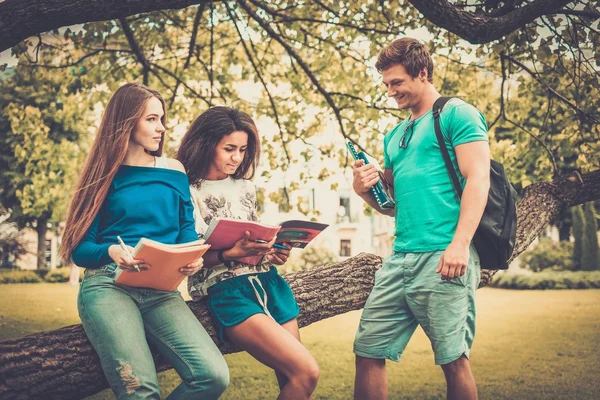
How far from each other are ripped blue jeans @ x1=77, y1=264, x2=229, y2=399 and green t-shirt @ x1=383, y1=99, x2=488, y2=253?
3.63 feet

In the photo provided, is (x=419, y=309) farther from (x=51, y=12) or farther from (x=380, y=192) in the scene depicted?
(x=51, y=12)

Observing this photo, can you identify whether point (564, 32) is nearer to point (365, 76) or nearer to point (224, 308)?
point (365, 76)

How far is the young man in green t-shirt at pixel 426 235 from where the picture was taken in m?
2.87

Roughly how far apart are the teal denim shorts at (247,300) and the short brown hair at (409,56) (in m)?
1.31

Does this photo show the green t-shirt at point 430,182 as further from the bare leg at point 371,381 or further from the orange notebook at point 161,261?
the orange notebook at point 161,261

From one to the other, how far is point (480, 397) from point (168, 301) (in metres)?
4.83

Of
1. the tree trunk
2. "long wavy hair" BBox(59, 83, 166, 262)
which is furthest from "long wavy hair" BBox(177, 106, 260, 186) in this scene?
the tree trunk

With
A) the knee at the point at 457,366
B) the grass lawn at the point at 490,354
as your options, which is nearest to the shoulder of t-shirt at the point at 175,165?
the knee at the point at 457,366

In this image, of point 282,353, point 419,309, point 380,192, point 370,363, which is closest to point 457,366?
point 419,309

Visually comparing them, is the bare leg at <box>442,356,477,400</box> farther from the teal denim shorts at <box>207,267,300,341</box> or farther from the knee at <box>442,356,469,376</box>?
the teal denim shorts at <box>207,267,300,341</box>

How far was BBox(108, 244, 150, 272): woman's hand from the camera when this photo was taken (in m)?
2.65

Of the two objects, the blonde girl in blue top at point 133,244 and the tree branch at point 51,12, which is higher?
the tree branch at point 51,12

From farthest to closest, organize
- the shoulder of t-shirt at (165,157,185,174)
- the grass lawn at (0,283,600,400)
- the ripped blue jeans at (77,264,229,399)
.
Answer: the grass lawn at (0,283,600,400) < the shoulder of t-shirt at (165,157,185,174) < the ripped blue jeans at (77,264,229,399)

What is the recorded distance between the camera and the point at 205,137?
3422mm
